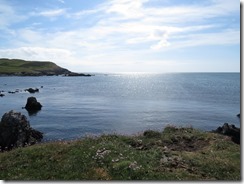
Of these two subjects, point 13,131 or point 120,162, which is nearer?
point 120,162

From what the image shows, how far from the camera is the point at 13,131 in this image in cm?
4106

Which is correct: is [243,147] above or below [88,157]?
above

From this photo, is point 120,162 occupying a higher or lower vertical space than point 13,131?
higher

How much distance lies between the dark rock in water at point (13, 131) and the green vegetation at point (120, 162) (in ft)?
52.5

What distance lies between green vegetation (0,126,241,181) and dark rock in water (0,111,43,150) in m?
16.0

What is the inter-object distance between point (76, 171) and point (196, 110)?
6419 cm

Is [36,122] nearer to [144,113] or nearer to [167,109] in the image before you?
[144,113]

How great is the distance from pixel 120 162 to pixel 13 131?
2540 cm

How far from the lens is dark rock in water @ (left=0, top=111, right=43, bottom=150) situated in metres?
40.5

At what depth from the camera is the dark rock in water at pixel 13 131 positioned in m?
40.5

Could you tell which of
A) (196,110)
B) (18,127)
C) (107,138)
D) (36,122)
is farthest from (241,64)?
(196,110)

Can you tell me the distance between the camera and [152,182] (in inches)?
674

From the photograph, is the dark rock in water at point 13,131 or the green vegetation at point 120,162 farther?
the dark rock in water at point 13,131

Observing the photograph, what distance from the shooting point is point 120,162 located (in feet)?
65.6
